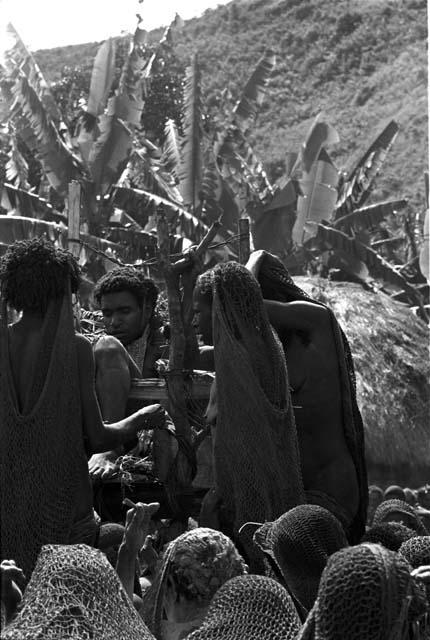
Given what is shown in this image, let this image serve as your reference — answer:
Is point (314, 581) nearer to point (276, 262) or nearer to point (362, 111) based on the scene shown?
point (276, 262)

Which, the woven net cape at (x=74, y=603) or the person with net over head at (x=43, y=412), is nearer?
the woven net cape at (x=74, y=603)

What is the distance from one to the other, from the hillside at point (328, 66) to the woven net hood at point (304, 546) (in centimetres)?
4006

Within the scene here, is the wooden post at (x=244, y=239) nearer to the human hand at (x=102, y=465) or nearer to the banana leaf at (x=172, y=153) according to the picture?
the human hand at (x=102, y=465)

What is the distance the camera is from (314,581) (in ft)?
15.1

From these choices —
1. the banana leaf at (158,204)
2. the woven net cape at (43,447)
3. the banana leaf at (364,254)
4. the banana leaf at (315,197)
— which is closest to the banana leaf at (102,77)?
the banana leaf at (158,204)

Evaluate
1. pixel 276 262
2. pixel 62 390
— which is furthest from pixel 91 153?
pixel 62 390

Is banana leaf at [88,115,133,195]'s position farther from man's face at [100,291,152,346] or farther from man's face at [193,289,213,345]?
man's face at [193,289,213,345]

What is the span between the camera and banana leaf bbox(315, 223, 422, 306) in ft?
60.0

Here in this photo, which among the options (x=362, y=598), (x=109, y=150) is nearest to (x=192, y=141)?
(x=109, y=150)

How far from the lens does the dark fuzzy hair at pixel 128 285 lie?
6.68m

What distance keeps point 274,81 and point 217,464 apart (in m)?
Result: 56.2

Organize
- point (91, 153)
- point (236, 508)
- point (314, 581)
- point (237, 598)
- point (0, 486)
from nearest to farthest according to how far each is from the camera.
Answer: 1. point (237, 598)
2. point (314, 581)
3. point (0, 486)
4. point (236, 508)
5. point (91, 153)

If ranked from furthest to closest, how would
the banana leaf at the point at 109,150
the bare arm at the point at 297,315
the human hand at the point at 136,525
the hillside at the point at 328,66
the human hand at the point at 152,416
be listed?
1. the hillside at the point at 328,66
2. the banana leaf at the point at 109,150
3. the bare arm at the point at 297,315
4. the human hand at the point at 152,416
5. the human hand at the point at 136,525

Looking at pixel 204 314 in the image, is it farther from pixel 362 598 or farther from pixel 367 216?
pixel 367 216
